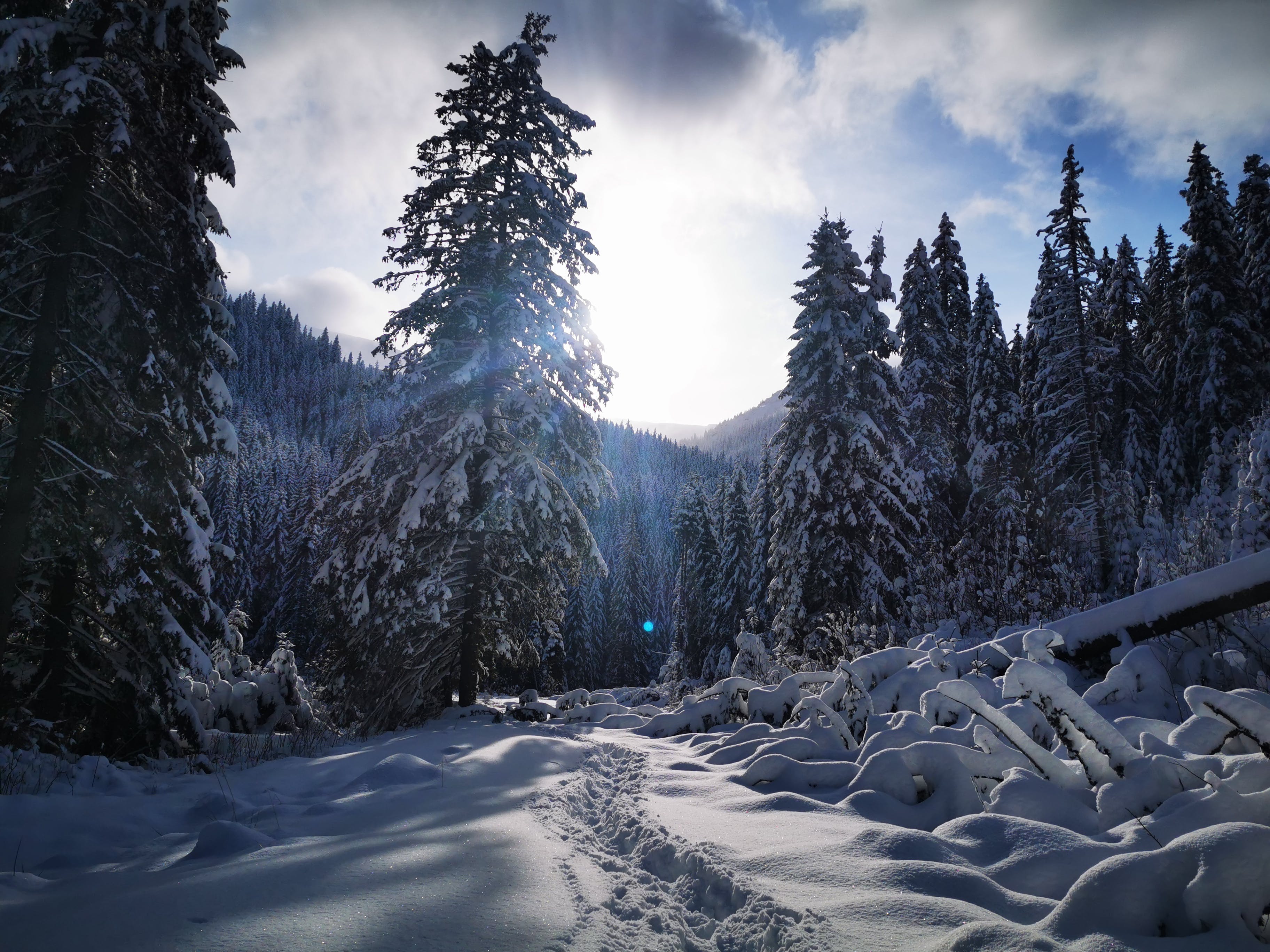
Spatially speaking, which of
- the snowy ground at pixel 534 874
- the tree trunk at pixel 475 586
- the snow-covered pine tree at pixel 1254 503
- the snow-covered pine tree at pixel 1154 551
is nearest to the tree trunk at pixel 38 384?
the snowy ground at pixel 534 874

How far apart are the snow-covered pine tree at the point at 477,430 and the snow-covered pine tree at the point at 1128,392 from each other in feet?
81.4

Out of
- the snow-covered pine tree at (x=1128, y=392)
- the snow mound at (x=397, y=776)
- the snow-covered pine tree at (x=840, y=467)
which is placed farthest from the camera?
the snow-covered pine tree at (x=1128, y=392)

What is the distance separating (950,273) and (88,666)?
30.0 metres

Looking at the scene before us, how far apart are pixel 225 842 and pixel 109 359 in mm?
6172

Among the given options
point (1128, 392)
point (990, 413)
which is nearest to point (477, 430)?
point (990, 413)

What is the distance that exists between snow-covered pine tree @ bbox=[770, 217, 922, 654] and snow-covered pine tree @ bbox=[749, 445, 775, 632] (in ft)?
33.2

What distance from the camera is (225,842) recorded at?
9.30 feet

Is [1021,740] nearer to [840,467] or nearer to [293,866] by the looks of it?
[293,866]

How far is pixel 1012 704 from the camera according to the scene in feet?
14.0

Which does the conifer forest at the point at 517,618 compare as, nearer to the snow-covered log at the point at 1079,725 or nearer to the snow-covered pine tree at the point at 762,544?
the snow-covered log at the point at 1079,725

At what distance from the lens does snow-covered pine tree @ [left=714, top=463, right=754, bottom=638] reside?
31.5 metres

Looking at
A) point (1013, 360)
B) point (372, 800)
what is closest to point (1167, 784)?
point (372, 800)

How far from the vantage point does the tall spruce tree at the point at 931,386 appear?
2203 cm

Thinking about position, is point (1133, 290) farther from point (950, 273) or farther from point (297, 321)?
point (297, 321)
